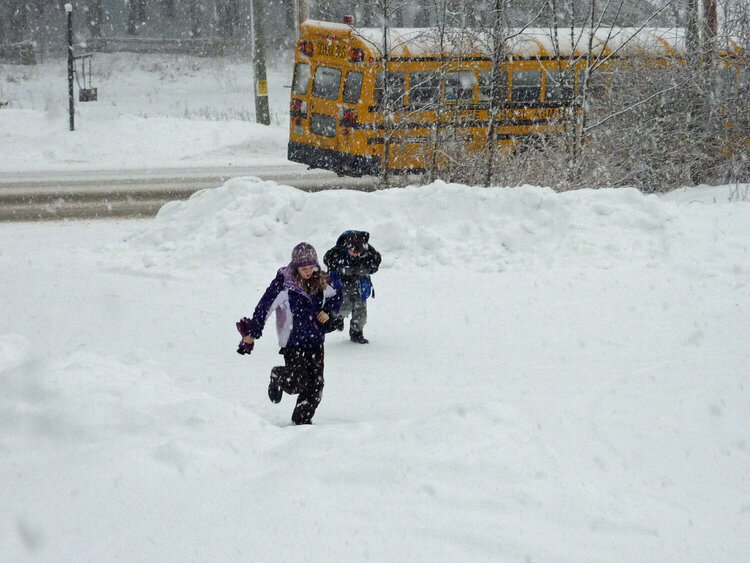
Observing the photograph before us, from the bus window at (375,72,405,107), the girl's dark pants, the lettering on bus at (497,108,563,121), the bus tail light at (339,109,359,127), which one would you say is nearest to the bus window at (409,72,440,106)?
the bus window at (375,72,405,107)

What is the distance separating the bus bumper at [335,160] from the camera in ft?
49.2

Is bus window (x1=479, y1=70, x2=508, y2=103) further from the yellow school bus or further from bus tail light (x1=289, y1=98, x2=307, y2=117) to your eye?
bus tail light (x1=289, y1=98, x2=307, y2=117)

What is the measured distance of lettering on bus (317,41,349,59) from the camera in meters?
15.1

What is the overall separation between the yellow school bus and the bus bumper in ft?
0.06

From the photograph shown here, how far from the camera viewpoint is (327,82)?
51.4 feet

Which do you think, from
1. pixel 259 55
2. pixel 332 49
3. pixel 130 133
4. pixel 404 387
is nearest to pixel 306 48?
pixel 332 49

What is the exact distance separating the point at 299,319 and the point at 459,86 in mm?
10122

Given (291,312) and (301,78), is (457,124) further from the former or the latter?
(291,312)

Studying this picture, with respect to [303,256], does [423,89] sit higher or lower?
higher

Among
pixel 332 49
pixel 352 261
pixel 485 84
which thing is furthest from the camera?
pixel 332 49

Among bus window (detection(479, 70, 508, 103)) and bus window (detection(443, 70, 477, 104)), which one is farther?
bus window (detection(479, 70, 508, 103))

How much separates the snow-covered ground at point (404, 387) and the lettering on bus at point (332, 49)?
5087 millimetres

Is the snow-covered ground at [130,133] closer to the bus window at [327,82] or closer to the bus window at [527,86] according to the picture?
the bus window at [327,82]

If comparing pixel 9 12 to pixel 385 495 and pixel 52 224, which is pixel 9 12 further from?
pixel 385 495
